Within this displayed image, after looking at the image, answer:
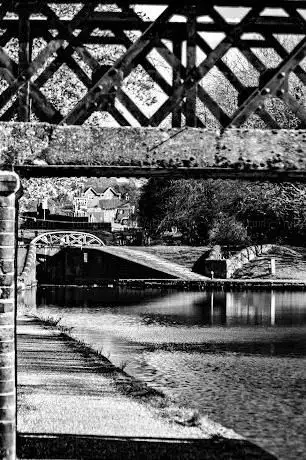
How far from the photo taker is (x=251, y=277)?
65.6 meters

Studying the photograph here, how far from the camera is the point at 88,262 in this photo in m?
78.1

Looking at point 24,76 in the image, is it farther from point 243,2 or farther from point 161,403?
point 161,403

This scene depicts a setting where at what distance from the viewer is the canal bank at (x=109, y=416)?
1106 cm

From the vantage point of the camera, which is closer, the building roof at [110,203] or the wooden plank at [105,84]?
the wooden plank at [105,84]

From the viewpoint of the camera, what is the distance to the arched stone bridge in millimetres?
70875

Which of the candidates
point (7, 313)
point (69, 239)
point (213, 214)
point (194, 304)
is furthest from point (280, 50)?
point (69, 239)

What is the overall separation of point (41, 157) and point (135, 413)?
6.45 meters

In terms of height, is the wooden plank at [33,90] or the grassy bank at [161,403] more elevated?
the wooden plank at [33,90]

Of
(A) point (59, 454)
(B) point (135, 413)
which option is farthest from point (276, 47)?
(B) point (135, 413)

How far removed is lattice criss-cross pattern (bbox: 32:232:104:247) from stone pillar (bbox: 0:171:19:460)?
245 feet

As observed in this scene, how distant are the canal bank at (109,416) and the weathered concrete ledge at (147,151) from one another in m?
3.80

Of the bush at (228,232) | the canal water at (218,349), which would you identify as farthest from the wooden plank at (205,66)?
the bush at (228,232)

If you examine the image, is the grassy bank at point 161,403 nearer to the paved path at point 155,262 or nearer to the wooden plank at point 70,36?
the wooden plank at point 70,36

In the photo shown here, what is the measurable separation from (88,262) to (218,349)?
51.4m
